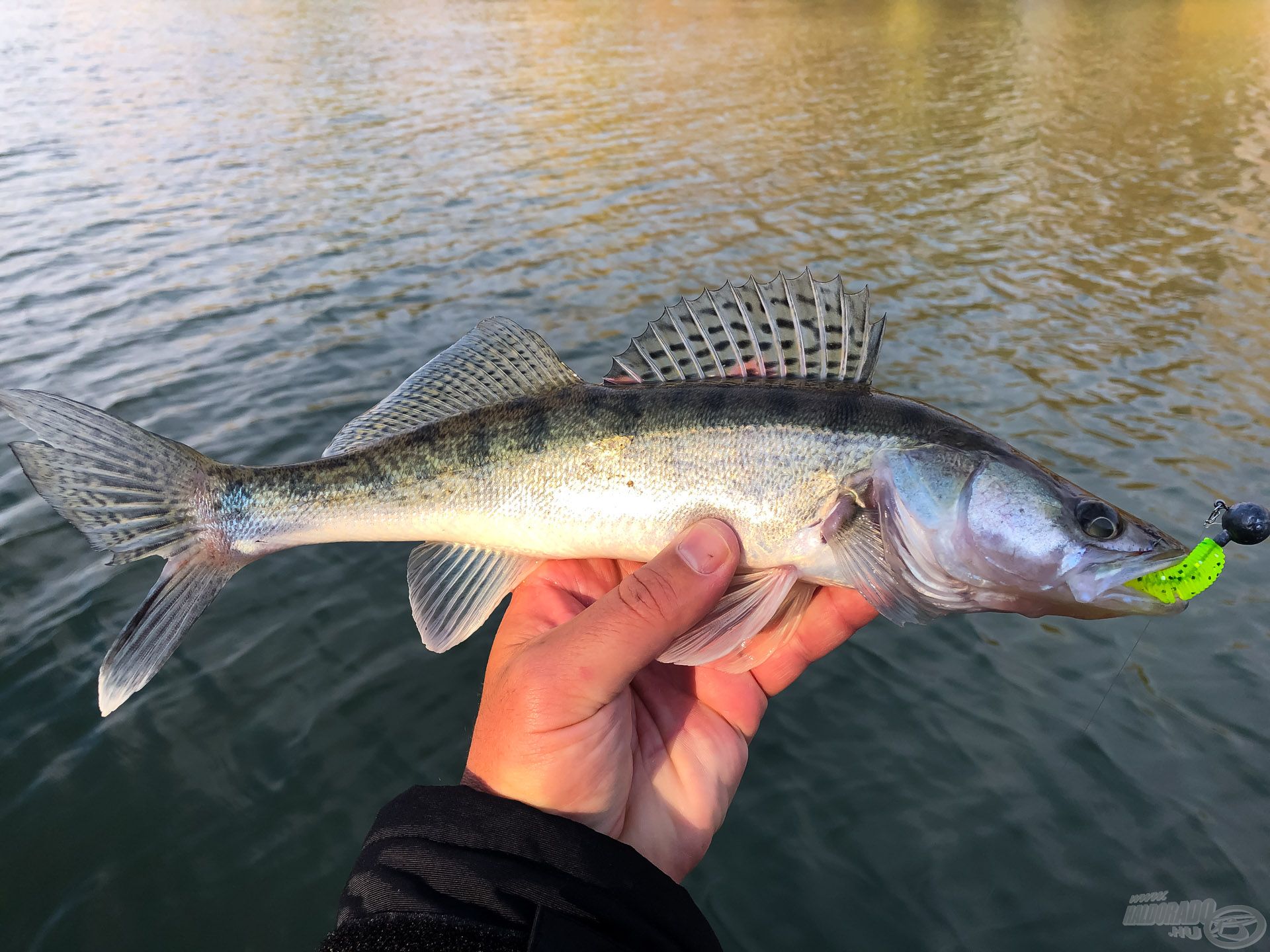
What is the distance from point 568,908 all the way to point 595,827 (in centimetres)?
57

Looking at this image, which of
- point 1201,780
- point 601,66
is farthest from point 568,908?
point 601,66

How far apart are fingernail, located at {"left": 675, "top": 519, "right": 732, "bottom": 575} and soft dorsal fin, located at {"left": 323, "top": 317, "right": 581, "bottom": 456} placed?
0.88 meters

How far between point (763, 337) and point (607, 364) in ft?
20.8

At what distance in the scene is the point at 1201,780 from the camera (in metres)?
4.98

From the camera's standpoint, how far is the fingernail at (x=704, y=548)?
2.85 meters

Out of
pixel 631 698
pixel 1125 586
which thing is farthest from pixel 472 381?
pixel 1125 586

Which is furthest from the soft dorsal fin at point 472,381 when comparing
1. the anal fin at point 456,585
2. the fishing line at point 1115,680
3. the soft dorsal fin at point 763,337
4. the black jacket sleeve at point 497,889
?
the fishing line at point 1115,680

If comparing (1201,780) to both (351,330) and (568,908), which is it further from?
(351,330)

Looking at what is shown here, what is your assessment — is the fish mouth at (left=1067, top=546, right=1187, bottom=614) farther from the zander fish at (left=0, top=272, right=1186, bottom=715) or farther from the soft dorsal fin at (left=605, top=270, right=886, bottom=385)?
the soft dorsal fin at (left=605, top=270, right=886, bottom=385)

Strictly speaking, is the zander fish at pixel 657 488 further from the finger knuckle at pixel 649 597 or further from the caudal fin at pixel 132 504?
the finger knuckle at pixel 649 597

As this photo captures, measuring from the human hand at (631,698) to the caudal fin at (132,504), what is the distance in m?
1.25

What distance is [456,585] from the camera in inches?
137

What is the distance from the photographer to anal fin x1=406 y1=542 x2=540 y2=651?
3.43 metres

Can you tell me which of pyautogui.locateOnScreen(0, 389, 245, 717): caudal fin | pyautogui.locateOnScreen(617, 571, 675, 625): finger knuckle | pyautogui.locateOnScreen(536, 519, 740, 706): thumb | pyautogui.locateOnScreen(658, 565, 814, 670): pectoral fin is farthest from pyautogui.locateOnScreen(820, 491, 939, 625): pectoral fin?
pyautogui.locateOnScreen(0, 389, 245, 717): caudal fin
